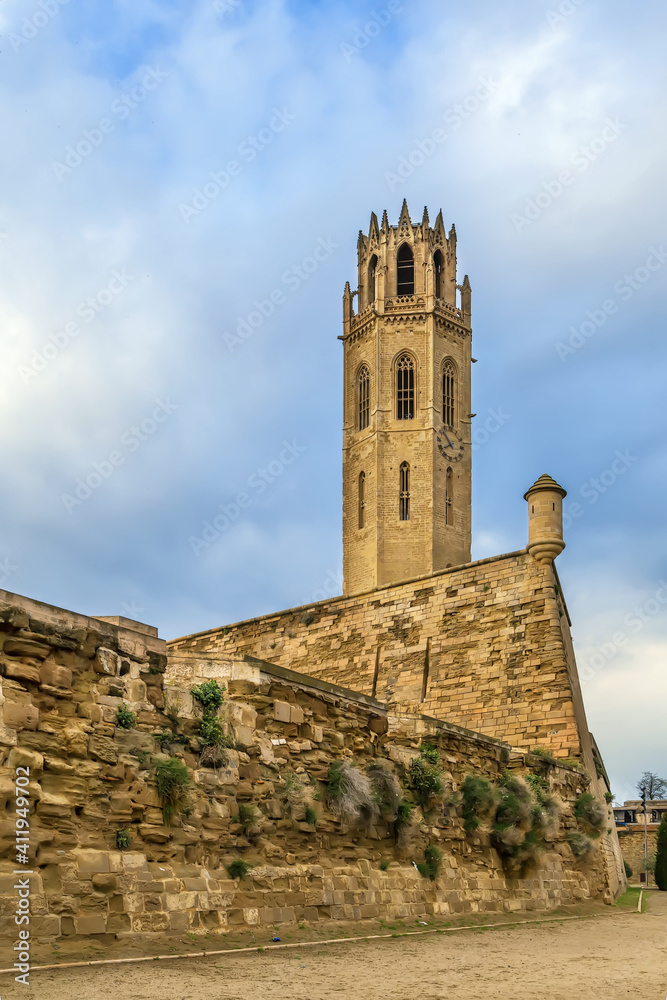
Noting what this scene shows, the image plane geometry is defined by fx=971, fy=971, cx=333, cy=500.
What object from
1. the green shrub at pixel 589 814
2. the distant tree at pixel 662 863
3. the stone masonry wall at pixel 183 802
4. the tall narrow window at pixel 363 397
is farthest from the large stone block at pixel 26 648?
the tall narrow window at pixel 363 397

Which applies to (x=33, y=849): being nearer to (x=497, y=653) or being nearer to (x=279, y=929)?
(x=279, y=929)

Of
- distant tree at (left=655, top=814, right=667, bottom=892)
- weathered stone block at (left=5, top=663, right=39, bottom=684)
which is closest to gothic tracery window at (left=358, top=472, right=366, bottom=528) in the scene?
distant tree at (left=655, top=814, right=667, bottom=892)

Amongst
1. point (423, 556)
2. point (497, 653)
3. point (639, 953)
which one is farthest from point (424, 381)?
point (639, 953)

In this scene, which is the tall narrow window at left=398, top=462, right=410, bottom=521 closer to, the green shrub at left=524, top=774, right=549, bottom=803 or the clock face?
the clock face

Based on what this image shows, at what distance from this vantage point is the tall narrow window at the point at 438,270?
226 feet

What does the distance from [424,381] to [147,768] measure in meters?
58.4

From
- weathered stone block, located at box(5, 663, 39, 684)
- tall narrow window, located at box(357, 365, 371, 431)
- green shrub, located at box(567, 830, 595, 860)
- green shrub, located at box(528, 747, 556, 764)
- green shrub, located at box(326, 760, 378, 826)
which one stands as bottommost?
green shrub, located at box(567, 830, 595, 860)

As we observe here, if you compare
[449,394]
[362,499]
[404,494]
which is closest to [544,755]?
[404,494]

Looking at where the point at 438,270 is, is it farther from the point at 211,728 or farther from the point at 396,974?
the point at 396,974

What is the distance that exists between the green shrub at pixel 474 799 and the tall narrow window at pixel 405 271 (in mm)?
57531

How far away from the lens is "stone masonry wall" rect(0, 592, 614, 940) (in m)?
7.91

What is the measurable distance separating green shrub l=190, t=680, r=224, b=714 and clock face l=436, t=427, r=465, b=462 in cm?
5602

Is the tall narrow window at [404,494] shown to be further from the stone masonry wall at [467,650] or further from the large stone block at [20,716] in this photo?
the large stone block at [20,716]

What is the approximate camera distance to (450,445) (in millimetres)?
66312
